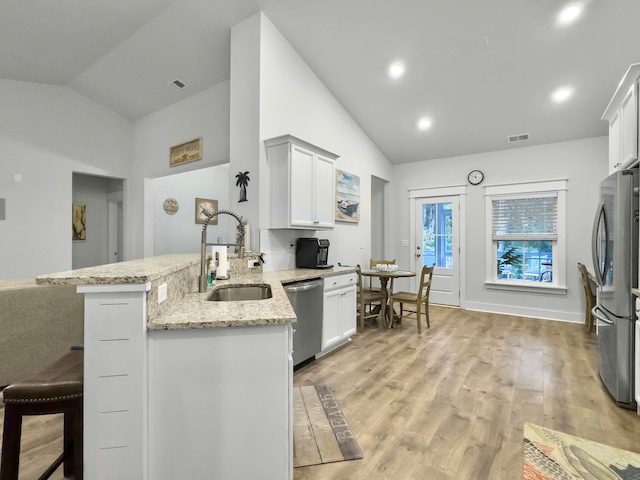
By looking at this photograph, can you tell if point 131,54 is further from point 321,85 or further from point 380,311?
point 380,311

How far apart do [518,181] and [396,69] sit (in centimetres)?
289

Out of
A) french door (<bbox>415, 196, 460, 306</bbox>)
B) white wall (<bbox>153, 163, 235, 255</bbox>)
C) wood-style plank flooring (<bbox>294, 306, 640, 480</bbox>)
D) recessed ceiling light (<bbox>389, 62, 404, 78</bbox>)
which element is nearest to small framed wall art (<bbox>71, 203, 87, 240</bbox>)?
white wall (<bbox>153, 163, 235, 255</bbox>)

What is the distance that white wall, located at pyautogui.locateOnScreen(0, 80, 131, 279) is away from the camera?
464 centimetres

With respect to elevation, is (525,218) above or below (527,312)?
above

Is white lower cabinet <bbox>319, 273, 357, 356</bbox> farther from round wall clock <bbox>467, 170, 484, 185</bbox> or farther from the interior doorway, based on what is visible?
the interior doorway

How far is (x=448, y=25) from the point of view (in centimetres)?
340

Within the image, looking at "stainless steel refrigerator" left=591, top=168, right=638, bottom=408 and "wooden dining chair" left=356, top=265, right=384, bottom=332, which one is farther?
"wooden dining chair" left=356, top=265, right=384, bottom=332

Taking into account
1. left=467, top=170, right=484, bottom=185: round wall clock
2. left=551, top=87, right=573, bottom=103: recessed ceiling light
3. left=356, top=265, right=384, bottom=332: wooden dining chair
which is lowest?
left=356, top=265, right=384, bottom=332: wooden dining chair

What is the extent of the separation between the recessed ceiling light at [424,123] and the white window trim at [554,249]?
1551mm

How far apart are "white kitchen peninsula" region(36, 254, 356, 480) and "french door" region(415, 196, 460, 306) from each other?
5.10 metres

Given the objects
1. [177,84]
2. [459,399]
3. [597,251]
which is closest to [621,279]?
[597,251]

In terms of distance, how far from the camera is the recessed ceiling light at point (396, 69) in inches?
158

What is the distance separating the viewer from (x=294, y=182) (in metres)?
3.48

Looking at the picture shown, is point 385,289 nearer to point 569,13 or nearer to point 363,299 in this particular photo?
point 363,299
